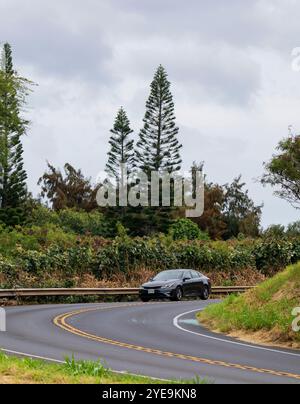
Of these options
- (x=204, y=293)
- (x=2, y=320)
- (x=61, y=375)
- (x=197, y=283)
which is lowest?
(x=204, y=293)

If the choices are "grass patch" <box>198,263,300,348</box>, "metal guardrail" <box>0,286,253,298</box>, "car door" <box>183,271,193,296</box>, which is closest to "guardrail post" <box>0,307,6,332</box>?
"metal guardrail" <box>0,286,253,298</box>

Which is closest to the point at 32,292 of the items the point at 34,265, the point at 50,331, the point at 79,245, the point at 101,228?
the point at 34,265

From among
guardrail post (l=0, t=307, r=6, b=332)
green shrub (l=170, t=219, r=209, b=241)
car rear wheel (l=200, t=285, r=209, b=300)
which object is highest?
→ green shrub (l=170, t=219, r=209, b=241)

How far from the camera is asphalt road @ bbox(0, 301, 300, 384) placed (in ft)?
43.8

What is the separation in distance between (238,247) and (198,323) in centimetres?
2682

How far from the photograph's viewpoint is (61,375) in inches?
421

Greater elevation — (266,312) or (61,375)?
(61,375)

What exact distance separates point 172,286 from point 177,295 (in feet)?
1.92

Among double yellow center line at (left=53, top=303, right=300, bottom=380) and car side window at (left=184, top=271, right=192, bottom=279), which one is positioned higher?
car side window at (left=184, top=271, right=192, bottom=279)

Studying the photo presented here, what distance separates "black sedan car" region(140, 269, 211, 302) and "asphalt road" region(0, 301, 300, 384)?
21.7ft

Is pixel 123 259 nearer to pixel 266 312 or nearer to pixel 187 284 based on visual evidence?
pixel 187 284

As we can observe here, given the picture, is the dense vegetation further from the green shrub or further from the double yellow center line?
the green shrub

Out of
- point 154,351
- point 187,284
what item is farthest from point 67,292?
point 154,351

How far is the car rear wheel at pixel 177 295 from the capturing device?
33.3 meters
